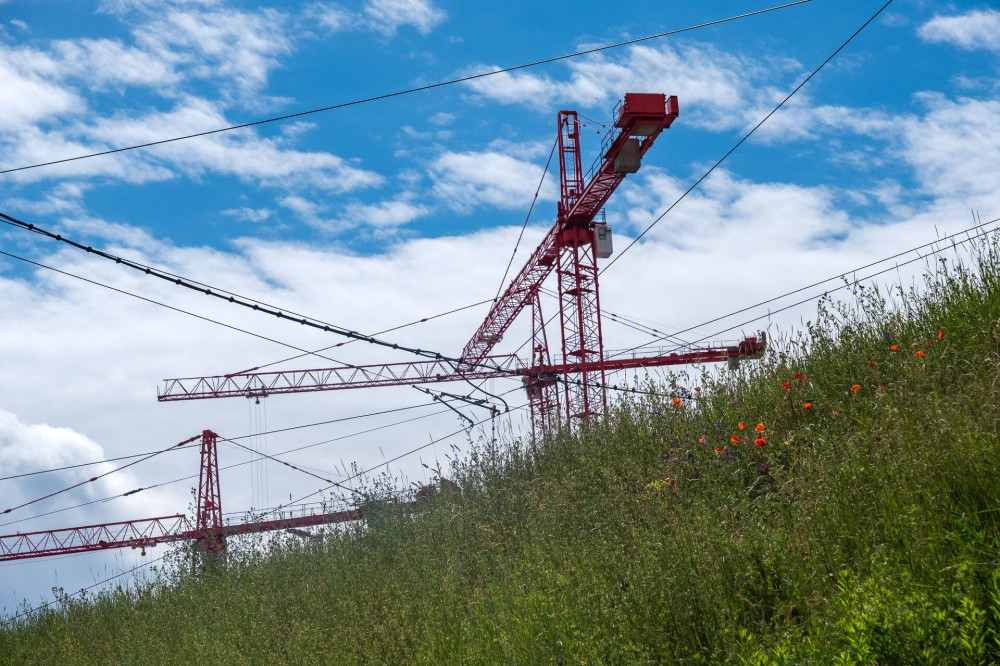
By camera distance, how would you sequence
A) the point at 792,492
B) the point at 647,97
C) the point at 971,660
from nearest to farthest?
1. the point at 971,660
2. the point at 792,492
3. the point at 647,97

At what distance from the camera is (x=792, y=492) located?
5898mm

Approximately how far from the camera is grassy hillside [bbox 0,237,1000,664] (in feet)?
14.2

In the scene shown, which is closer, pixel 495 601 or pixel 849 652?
pixel 849 652

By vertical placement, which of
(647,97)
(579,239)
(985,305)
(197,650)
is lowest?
(197,650)

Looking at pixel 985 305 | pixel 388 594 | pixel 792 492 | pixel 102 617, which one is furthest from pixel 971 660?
pixel 102 617

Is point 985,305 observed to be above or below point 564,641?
above

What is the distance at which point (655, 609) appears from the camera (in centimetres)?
513

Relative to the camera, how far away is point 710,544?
17.5 feet

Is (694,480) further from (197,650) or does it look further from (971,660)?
(197,650)

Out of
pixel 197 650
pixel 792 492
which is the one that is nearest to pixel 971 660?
pixel 792 492

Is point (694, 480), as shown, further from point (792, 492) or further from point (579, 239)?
point (579, 239)

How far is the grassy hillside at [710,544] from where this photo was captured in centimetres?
434

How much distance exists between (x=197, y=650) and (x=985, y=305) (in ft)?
27.1

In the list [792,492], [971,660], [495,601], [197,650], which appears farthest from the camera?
[197,650]
